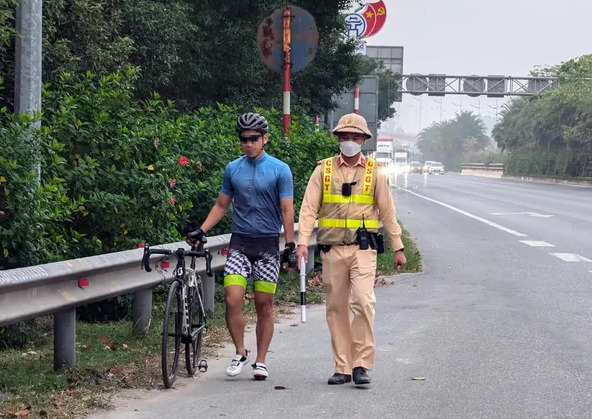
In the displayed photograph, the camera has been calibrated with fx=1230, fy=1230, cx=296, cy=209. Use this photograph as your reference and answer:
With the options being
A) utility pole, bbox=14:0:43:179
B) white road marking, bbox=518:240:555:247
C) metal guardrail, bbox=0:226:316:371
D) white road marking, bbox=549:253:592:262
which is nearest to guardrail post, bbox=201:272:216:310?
metal guardrail, bbox=0:226:316:371

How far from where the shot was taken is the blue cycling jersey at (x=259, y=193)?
859 centimetres

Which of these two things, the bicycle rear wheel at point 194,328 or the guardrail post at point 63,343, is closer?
the guardrail post at point 63,343

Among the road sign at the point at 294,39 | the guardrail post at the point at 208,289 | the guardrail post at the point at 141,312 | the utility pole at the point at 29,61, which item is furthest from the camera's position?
the road sign at the point at 294,39

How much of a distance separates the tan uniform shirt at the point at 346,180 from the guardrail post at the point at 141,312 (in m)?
2.05

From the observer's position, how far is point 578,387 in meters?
8.13

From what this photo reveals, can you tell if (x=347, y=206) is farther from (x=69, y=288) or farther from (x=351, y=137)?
(x=69, y=288)

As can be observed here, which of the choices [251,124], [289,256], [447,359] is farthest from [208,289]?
[251,124]

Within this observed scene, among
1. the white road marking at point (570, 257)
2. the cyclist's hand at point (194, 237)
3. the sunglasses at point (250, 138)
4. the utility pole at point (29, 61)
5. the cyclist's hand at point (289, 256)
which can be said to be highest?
the utility pole at point (29, 61)

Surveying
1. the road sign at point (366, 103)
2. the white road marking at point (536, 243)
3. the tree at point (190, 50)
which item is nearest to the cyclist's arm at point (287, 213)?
the tree at point (190, 50)

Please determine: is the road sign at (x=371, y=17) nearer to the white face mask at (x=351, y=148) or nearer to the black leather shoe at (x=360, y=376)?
the white face mask at (x=351, y=148)

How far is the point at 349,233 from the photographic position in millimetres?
8391

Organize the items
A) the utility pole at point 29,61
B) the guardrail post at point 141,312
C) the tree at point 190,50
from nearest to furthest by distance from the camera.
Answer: the guardrail post at point 141,312 < the utility pole at point 29,61 < the tree at point 190,50

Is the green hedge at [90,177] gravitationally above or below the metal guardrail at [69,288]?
above

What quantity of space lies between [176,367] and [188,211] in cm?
538
